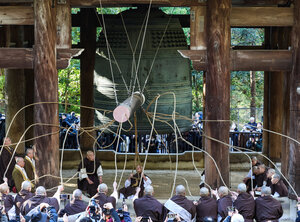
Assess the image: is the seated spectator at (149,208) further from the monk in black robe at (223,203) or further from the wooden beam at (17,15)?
the wooden beam at (17,15)

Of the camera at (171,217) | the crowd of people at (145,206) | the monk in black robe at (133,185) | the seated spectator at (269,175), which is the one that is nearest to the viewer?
the crowd of people at (145,206)

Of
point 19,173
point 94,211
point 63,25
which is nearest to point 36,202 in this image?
point 94,211

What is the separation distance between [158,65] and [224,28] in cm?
156

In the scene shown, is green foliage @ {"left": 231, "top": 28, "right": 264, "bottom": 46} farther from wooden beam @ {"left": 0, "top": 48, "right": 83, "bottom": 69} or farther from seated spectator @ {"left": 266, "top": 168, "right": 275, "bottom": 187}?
wooden beam @ {"left": 0, "top": 48, "right": 83, "bottom": 69}

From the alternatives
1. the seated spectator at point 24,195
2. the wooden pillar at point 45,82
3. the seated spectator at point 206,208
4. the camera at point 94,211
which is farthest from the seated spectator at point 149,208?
the wooden pillar at point 45,82

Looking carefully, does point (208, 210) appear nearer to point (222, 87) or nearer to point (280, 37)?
point (222, 87)

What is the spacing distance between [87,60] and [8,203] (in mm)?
5613

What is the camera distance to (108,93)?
12477 mm

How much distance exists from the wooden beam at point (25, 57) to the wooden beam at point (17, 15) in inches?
18.4

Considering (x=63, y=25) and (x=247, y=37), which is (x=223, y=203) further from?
(x=247, y=37)

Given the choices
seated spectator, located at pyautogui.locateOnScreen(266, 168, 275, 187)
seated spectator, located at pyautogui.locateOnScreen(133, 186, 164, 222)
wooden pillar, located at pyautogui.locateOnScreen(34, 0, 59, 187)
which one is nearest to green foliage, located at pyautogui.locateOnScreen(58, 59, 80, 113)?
wooden pillar, located at pyautogui.locateOnScreen(34, 0, 59, 187)

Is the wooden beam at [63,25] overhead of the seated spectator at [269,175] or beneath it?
overhead

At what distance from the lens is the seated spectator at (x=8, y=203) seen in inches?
389

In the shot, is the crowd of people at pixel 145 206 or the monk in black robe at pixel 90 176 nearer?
the crowd of people at pixel 145 206
